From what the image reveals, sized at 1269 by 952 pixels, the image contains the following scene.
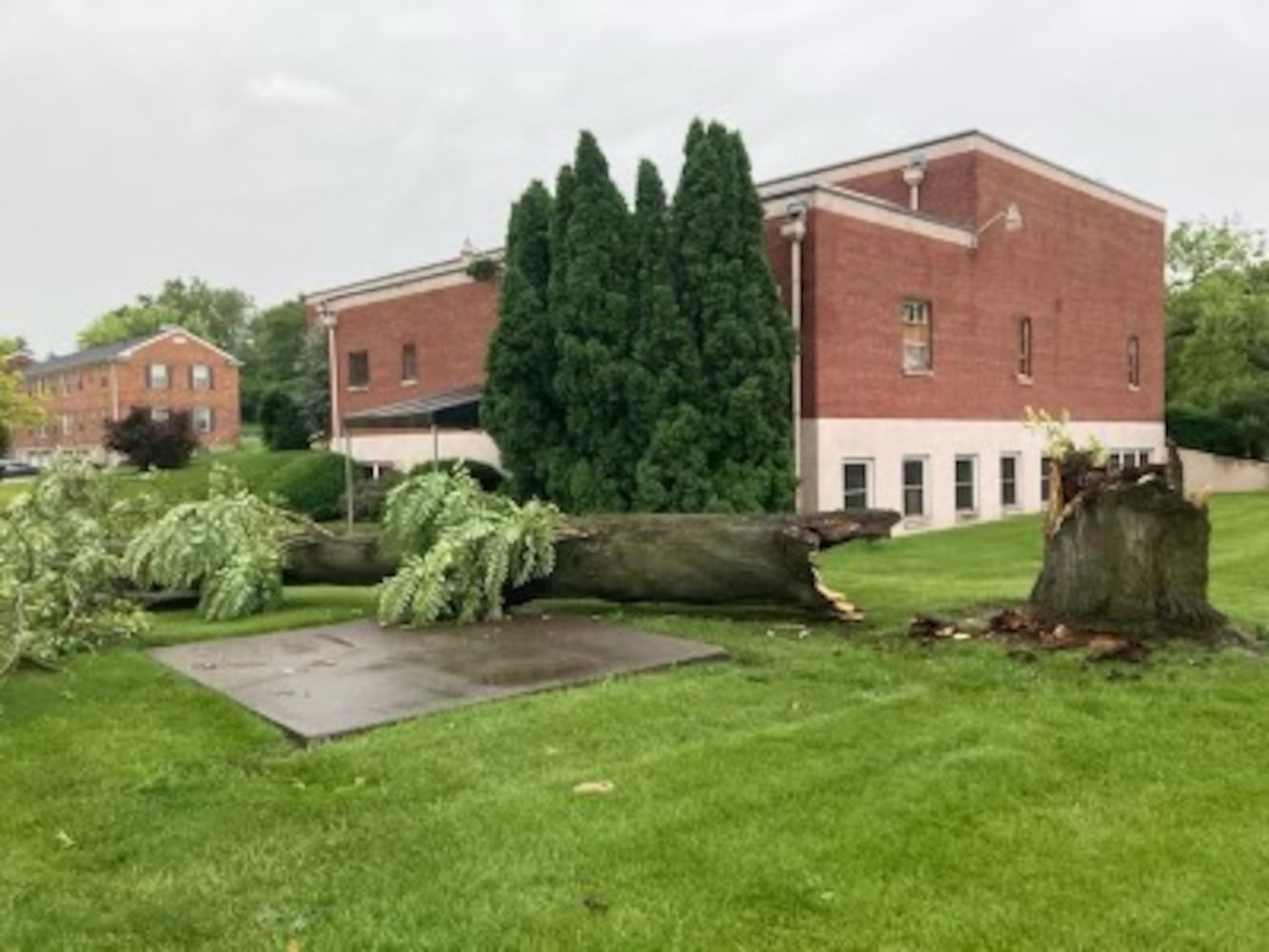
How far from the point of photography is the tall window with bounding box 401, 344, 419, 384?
83.6 ft

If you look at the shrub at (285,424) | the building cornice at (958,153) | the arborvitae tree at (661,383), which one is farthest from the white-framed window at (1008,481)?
the shrub at (285,424)

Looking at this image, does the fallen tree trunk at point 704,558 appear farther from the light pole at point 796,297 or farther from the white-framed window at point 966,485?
the white-framed window at point 966,485

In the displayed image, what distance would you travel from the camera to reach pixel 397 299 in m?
25.9

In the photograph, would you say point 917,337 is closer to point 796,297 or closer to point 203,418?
point 796,297

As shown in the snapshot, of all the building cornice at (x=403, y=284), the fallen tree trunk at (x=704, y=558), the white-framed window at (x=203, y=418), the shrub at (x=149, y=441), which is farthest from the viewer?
the white-framed window at (x=203, y=418)

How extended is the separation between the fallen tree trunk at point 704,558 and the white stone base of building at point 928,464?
322 inches

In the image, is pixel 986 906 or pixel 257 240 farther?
pixel 257 240

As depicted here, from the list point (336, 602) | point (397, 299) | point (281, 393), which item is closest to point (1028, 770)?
point (336, 602)

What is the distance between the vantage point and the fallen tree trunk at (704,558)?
8.59m

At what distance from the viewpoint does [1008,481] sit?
2270cm

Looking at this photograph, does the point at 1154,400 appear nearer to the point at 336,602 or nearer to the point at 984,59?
the point at 984,59

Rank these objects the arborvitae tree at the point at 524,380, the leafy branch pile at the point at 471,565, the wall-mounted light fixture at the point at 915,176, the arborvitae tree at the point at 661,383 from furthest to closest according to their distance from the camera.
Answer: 1. the wall-mounted light fixture at the point at 915,176
2. the arborvitae tree at the point at 524,380
3. the arborvitae tree at the point at 661,383
4. the leafy branch pile at the point at 471,565

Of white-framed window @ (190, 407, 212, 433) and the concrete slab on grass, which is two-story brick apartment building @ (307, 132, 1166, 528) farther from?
white-framed window @ (190, 407, 212, 433)

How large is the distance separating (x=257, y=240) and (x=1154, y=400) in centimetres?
2922
